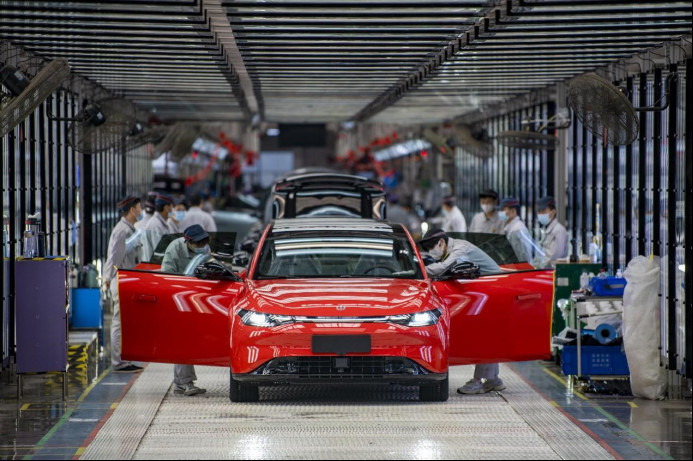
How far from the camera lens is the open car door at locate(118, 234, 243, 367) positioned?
9.54 metres

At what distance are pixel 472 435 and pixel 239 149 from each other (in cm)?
3830

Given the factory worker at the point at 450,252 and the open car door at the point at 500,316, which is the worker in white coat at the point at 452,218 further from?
the open car door at the point at 500,316

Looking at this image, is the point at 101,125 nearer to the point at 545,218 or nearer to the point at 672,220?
the point at 545,218

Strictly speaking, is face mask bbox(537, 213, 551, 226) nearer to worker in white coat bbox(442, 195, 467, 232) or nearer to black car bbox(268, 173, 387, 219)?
black car bbox(268, 173, 387, 219)

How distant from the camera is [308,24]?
1005 centimetres

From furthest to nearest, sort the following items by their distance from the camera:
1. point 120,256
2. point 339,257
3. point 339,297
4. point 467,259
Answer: point 120,256, point 467,259, point 339,257, point 339,297

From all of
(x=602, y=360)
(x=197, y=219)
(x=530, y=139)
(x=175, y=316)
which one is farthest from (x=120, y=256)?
(x=530, y=139)

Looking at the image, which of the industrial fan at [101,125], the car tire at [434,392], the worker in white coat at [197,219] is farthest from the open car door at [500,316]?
the worker in white coat at [197,219]

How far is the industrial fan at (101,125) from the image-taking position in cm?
1296

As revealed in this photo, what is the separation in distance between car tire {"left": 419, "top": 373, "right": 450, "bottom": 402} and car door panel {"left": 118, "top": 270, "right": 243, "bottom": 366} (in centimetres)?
164

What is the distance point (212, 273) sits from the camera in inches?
374

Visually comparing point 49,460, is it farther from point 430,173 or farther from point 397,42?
point 430,173

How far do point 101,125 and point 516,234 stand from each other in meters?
4.90

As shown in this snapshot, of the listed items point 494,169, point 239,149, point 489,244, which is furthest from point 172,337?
point 239,149
